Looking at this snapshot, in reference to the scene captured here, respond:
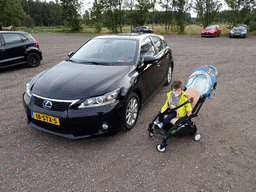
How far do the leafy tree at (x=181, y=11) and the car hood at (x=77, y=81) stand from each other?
28992 mm

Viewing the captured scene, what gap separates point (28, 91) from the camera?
3.33 m

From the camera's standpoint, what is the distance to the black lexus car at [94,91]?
280 centimetres

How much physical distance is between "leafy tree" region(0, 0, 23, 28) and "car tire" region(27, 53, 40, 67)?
30.1 meters

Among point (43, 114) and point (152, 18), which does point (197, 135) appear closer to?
point (43, 114)

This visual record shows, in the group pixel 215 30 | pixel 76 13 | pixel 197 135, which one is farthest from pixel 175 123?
pixel 76 13

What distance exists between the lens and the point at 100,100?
2854 millimetres

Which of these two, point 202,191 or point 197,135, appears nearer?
point 202,191

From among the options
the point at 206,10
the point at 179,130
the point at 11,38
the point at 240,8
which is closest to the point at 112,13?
the point at 206,10

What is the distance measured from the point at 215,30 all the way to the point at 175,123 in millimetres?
23352

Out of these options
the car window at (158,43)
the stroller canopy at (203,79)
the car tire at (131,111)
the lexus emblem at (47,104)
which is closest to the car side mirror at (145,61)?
the car tire at (131,111)

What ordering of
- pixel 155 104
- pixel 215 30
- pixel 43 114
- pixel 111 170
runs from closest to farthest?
pixel 111 170 → pixel 43 114 → pixel 155 104 → pixel 215 30

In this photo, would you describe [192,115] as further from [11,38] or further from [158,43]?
[11,38]

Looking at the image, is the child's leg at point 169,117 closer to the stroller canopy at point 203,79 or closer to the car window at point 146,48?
the stroller canopy at point 203,79

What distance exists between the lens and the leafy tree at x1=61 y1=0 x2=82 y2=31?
3736cm
